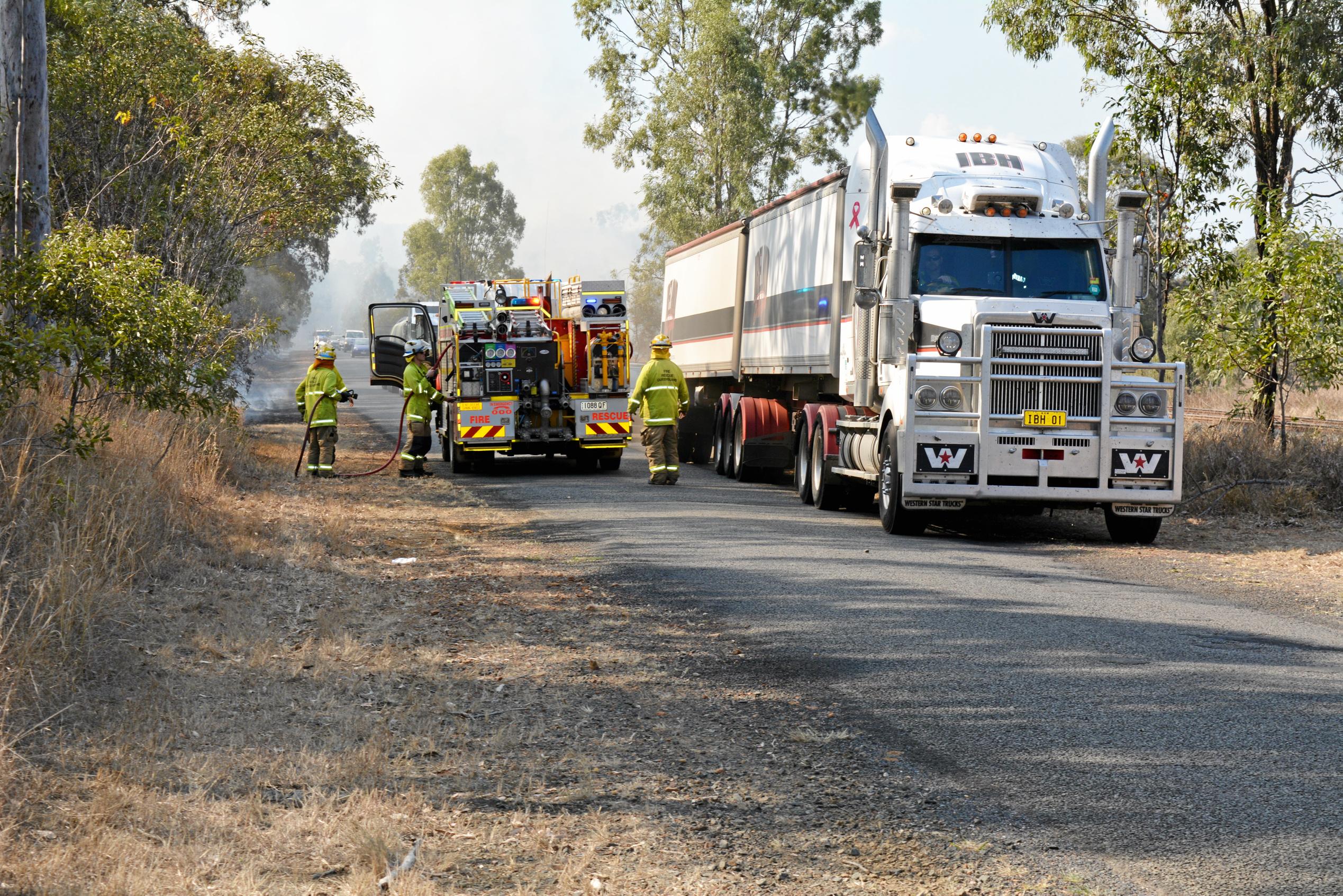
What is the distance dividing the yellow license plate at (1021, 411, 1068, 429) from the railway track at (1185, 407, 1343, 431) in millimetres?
6313

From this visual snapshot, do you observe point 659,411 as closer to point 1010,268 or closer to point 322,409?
point 322,409

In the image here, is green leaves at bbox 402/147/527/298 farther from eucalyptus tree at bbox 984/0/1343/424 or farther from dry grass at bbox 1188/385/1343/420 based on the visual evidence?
eucalyptus tree at bbox 984/0/1343/424

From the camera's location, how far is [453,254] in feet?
325

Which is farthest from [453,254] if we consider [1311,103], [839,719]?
[839,719]

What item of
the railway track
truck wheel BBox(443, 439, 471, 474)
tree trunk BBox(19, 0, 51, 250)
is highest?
tree trunk BBox(19, 0, 51, 250)

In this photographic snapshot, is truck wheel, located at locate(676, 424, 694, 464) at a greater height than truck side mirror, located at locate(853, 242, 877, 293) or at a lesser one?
lesser

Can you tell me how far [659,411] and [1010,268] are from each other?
5.81 metres

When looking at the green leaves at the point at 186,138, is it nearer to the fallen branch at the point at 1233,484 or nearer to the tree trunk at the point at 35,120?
the tree trunk at the point at 35,120

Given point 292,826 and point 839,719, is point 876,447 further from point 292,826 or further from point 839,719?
point 292,826

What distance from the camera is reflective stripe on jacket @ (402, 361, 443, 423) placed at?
17.5 m

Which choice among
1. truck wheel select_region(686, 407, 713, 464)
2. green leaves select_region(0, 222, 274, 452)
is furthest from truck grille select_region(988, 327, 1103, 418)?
truck wheel select_region(686, 407, 713, 464)

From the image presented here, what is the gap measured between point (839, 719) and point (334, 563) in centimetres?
528

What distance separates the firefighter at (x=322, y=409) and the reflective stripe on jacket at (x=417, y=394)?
1091mm

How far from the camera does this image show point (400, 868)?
13.1ft
